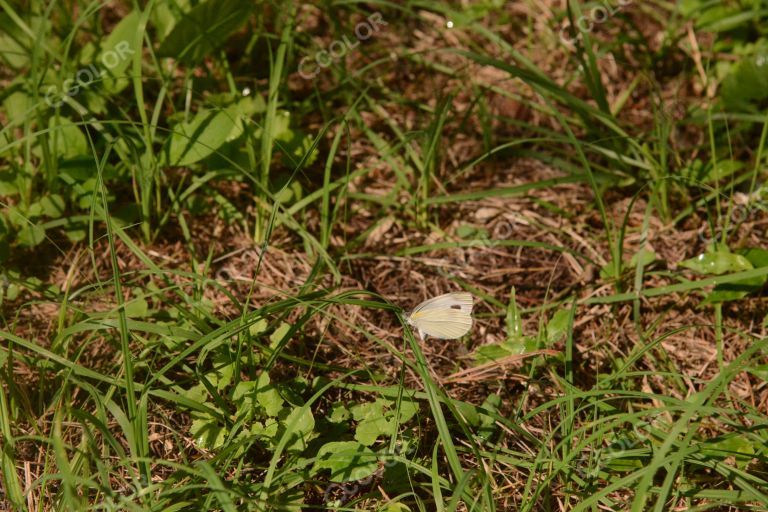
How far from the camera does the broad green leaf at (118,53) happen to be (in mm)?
2369

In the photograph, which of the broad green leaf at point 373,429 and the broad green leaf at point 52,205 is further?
the broad green leaf at point 52,205

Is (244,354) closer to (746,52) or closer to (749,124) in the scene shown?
(749,124)

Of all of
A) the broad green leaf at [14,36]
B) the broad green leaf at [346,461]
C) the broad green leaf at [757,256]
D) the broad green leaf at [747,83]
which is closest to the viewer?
the broad green leaf at [346,461]

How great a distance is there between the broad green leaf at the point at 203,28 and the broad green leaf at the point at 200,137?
0.23 metres

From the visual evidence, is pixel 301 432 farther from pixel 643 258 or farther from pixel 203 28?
pixel 203 28

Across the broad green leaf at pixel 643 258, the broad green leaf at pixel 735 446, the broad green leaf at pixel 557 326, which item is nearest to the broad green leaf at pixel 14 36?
the broad green leaf at pixel 557 326

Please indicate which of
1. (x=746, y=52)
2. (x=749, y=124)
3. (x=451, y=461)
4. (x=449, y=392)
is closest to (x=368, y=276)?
(x=449, y=392)

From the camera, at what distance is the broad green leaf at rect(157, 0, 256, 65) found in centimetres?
232

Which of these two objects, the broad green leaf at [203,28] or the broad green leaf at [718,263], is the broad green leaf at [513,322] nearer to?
the broad green leaf at [718,263]

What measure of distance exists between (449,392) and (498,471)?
11.1 inches

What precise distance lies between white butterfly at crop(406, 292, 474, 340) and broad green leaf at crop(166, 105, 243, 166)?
2.73 ft

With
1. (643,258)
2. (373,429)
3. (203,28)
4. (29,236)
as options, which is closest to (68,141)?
(29,236)

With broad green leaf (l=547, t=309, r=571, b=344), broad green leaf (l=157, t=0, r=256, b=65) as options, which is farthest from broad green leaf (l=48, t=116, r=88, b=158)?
broad green leaf (l=547, t=309, r=571, b=344)

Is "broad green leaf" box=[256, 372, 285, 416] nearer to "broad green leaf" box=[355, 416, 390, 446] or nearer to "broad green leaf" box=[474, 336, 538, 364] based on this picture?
"broad green leaf" box=[355, 416, 390, 446]
